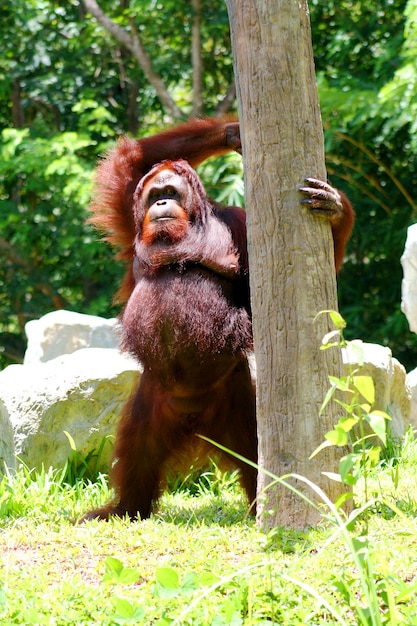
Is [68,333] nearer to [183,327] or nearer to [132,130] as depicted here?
[183,327]

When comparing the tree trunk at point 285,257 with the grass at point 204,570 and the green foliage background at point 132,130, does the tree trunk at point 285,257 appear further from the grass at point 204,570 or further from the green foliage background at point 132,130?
the green foliage background at point 132,130

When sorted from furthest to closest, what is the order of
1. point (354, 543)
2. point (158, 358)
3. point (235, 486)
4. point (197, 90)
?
point (197, 90) → point (235, 486) → point (158, 358) → point (354, 543)

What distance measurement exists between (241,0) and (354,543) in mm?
1928

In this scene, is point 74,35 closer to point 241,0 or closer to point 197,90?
point 197,90

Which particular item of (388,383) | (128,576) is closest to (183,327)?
(128,576)

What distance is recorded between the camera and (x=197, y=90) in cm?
960

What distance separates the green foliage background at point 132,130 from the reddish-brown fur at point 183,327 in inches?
143

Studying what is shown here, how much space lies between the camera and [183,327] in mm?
3615

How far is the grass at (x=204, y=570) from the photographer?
7.97 feet

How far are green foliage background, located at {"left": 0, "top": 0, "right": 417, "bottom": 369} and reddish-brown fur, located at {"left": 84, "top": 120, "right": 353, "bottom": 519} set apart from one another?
3.62 m

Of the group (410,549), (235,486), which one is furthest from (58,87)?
(410,549)

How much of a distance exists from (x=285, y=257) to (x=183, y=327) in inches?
27.4

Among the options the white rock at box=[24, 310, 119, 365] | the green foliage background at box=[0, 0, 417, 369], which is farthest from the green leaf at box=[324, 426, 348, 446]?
the green foliage background at box=[0, 0, 417, 369]

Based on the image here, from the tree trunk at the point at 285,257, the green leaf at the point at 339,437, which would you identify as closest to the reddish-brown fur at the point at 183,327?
the tree trunk at the point at 285,257
